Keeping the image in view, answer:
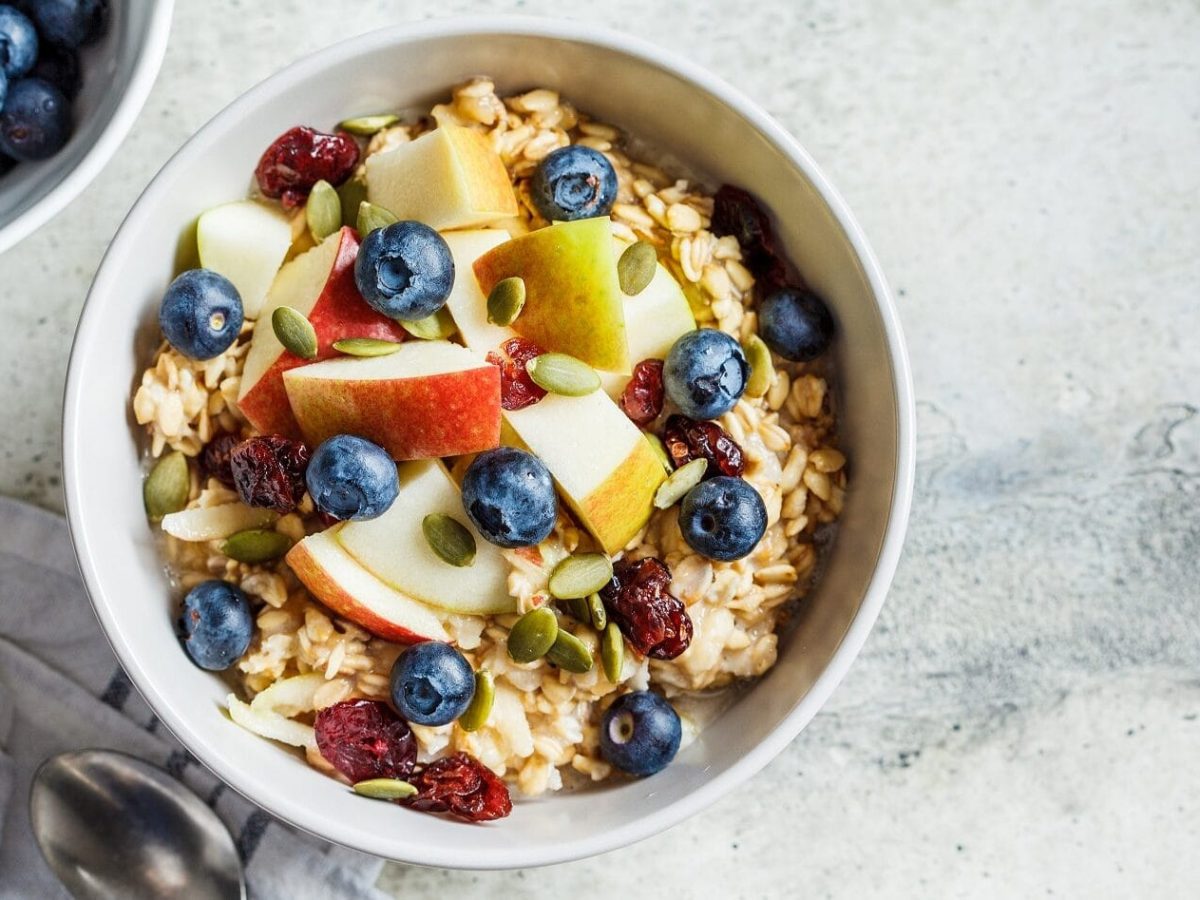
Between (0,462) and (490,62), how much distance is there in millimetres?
708

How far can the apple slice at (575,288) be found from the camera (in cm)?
105

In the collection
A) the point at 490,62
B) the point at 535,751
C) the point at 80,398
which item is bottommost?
the point at 535,751

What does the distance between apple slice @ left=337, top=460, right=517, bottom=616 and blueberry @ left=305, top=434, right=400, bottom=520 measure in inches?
2.0

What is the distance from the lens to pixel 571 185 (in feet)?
3.64

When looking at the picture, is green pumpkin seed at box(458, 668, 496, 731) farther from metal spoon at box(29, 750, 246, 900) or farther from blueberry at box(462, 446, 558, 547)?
metal spoon at box(29, 750, 246, 900)

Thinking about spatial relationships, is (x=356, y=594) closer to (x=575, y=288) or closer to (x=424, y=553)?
(x=424, y=553)

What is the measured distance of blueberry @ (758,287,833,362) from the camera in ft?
3.77

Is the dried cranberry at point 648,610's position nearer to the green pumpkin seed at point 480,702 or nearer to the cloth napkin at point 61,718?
the green pumpkin seed at point 480,702

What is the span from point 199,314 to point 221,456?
0.46 ft

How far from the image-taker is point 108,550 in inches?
42.4

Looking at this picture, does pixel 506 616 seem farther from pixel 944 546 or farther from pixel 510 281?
pixel 944 546

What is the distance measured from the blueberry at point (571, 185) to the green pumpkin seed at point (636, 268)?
69 millimetres

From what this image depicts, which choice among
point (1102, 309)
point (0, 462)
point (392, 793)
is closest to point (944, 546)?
point (1102, 309)

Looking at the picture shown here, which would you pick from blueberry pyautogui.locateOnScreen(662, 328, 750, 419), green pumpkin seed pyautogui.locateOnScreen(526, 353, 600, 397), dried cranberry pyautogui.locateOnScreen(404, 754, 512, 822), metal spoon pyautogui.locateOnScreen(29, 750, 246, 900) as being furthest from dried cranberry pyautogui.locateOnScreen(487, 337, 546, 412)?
metal spoon pyautogui.locateOnScreen(29, 750, 246, 900)
